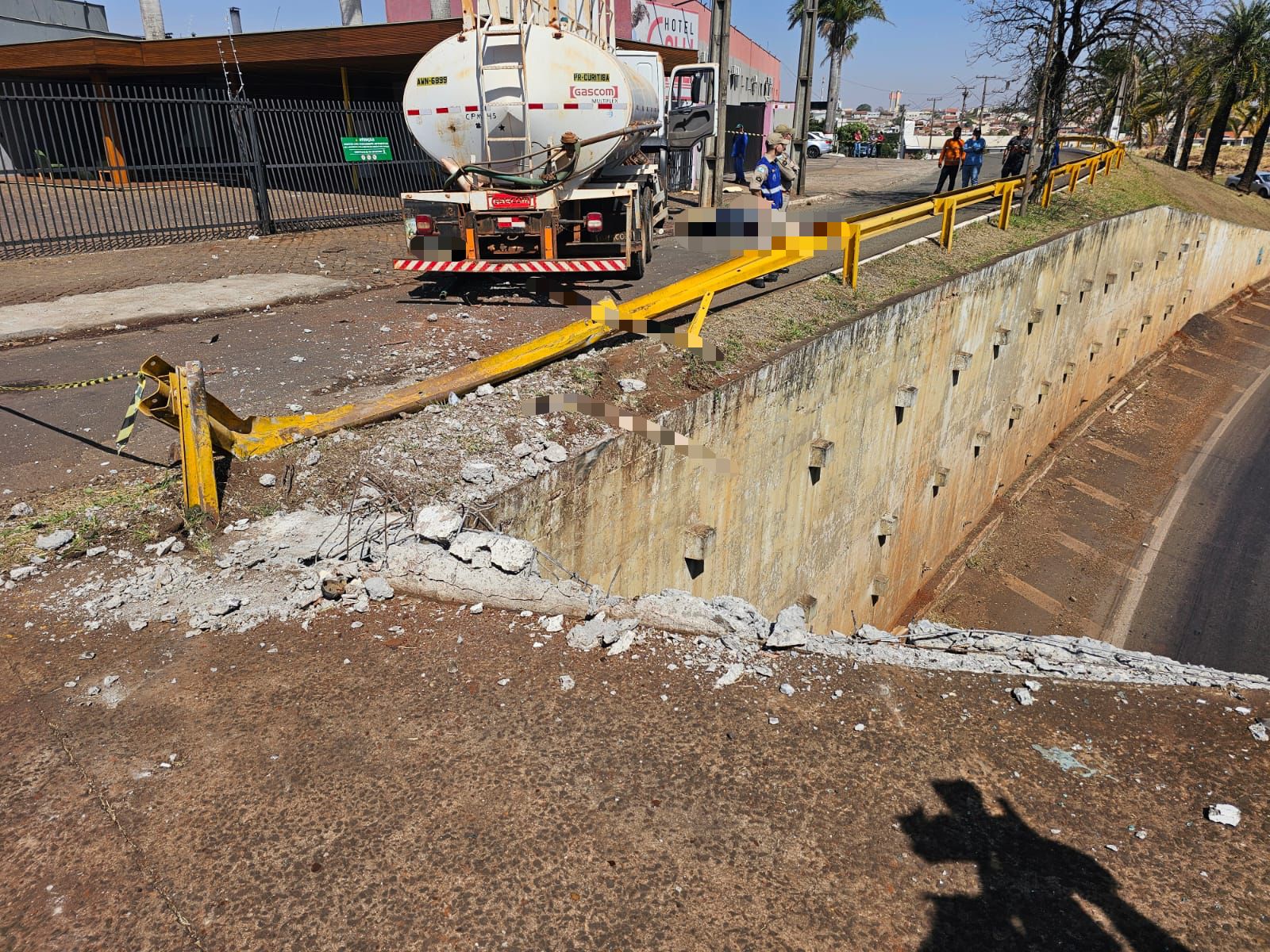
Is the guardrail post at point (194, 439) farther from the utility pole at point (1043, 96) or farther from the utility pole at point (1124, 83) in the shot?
the utility pole at point (1124, 83)

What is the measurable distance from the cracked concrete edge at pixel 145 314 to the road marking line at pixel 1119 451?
16061 millimetres

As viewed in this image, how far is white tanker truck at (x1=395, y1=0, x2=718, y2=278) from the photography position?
923 centimetres

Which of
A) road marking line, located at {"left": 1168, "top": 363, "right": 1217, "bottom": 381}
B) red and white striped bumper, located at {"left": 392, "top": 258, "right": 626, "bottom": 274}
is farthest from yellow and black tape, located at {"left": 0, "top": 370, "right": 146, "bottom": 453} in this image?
road marking line, located at {"left": 1168, "top": 363, "right": 1217, "bottom": 381}

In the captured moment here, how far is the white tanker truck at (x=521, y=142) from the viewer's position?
9227 mm

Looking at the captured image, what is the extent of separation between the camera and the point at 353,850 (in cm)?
304

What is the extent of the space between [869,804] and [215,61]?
830 inches

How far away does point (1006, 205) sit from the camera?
615 inches

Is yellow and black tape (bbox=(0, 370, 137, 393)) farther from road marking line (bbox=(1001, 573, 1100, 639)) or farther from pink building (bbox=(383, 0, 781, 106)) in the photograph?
pink building (bbox=(383, 0, 781, 106))

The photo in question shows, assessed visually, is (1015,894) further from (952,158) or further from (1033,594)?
(952,158)

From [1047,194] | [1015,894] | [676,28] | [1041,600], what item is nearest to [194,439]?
[1015,894]

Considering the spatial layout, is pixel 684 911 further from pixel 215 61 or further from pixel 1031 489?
pixel 215 61

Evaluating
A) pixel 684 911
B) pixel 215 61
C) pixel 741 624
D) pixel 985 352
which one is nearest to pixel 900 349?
pixel 985 352

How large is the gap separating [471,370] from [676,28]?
2385 centimetres

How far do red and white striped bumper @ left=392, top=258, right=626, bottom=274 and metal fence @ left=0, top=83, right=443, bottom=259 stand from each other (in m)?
2.63
